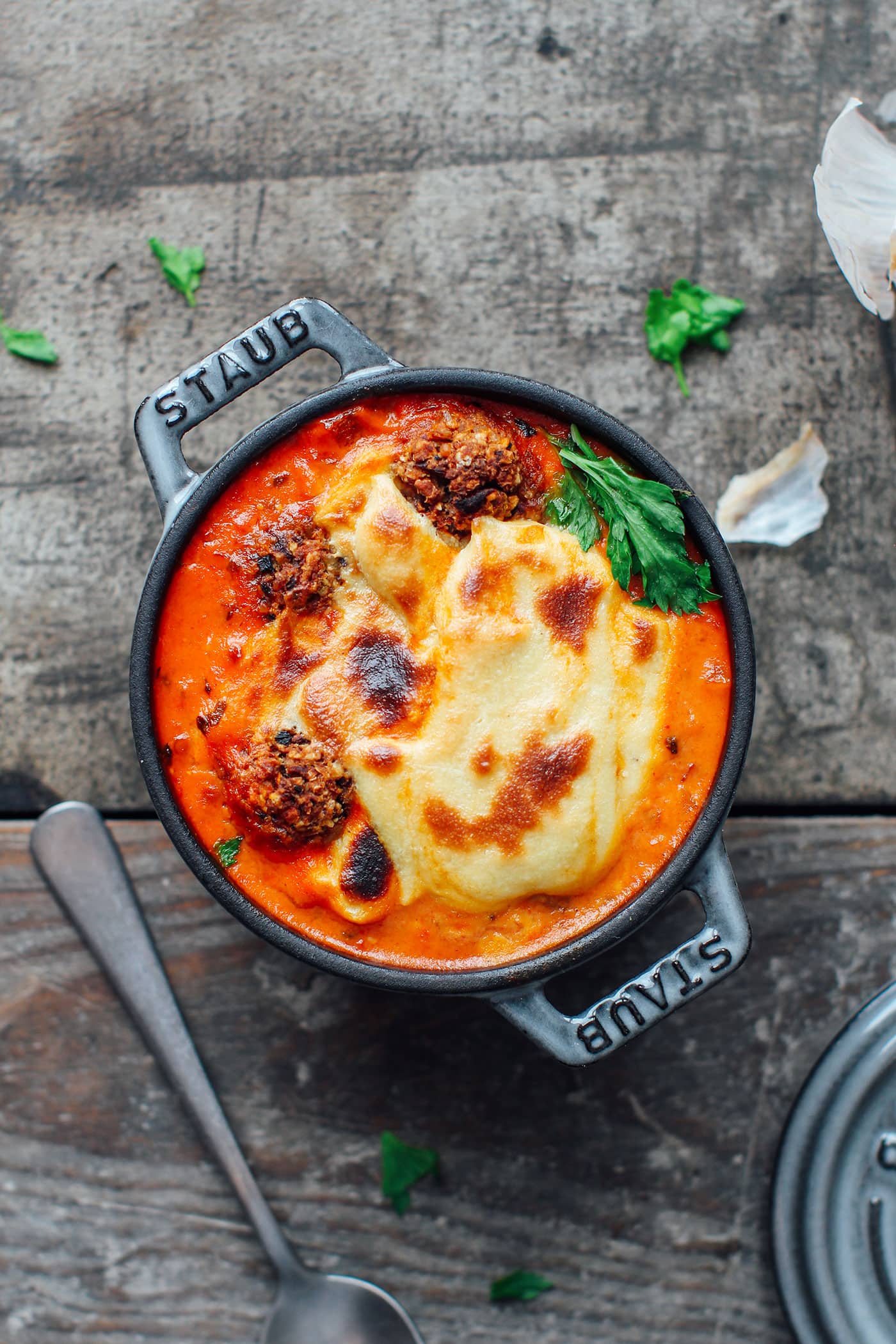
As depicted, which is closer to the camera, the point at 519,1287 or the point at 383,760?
the point at 383,760

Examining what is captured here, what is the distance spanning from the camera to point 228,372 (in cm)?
159

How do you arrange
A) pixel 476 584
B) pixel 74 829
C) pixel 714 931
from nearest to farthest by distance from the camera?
pixel 476 584, pixel 714 931, pixel 74 829

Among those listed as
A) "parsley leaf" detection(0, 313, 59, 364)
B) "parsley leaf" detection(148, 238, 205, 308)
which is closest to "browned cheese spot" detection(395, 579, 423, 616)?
"parsley leaf" detection(148, 238, 205, 308)

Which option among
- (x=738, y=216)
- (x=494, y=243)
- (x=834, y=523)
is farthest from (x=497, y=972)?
(x=738, y=216)

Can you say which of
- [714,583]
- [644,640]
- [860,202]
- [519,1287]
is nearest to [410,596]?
[644,640]

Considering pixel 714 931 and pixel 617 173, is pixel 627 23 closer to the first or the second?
pixel 617 173

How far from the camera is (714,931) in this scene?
157 centimetres

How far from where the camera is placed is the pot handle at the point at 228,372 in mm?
1575

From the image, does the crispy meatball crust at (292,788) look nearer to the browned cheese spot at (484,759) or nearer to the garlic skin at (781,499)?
the browned cheese spot at (484,759)

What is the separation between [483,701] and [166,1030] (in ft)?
3.22

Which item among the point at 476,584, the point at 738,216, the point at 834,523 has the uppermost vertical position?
the point at 738,216

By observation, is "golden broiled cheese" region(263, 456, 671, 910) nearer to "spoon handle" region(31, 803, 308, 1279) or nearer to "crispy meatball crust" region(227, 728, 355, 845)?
"crispy meatball crust" region(227, 728, 355, 845)

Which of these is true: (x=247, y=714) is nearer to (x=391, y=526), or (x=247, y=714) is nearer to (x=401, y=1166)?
(x=391, y=526)

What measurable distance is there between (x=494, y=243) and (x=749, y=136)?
21.6 inches
